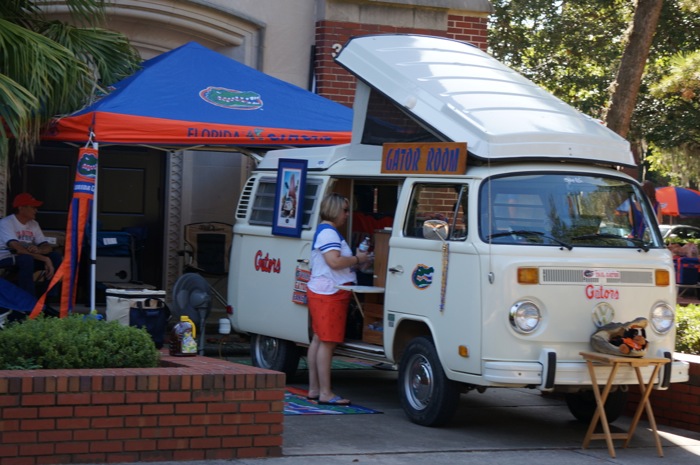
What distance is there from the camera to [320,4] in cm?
1491

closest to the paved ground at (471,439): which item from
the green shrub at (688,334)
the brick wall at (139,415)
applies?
the brick wall at (139,415)

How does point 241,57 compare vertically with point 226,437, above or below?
above

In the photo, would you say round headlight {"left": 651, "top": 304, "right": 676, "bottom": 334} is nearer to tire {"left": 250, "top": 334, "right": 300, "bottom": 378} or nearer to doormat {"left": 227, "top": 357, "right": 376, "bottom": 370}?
tire {"left": 250, "top": 334, "right": 300, "bottom": 378}

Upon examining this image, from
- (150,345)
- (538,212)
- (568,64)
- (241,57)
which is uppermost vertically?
(568,64)

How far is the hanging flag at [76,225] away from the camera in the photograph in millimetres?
10109

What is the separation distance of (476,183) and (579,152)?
895 millimetres

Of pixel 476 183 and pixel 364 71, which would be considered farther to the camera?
pixel 364 71

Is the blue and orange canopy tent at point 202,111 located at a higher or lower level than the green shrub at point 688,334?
higher

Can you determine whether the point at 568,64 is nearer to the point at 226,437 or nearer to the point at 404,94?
the point at 404,94

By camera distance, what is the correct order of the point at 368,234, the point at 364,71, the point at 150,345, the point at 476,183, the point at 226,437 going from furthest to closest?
the point at 368,234
the point at 364,71
the point at 476,183
the point at 150,345
the point at 226,437

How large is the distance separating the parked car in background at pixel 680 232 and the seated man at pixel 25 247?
19389mm

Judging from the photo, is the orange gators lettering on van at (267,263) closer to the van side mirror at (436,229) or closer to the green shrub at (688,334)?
the van side mirror at (436,229)

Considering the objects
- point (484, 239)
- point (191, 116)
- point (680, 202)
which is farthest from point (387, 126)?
point (680, 202)

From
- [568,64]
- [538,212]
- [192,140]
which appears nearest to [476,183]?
[538,212]
